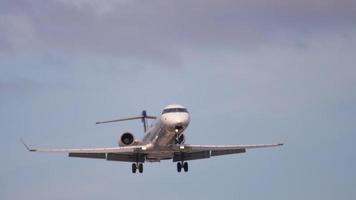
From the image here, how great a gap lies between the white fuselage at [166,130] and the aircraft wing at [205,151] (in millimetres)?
1023

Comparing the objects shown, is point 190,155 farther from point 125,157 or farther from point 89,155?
point 89,155

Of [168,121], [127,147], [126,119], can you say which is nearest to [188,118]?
[168,121]

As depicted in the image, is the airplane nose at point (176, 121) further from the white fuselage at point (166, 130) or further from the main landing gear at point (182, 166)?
the main landing gear at point (182, 166)

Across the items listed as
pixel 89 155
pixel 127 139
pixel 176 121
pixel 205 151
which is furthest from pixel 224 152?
pixel 89 155

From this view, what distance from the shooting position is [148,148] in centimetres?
6250

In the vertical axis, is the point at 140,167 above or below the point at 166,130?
below

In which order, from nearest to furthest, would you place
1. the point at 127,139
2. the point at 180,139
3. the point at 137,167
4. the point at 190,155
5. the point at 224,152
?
the point at 180,139 → the point at 190,155 → the point at 137,167 → the point at 224,152 → the point at 127,139

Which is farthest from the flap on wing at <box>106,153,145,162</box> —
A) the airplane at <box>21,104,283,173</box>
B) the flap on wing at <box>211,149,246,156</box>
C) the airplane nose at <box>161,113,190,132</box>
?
the airplane nose at <box>161,113,190,132</box>

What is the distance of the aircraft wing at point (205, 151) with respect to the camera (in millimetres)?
63000

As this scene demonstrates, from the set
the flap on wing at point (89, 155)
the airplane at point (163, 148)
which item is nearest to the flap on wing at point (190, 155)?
the airplane at point (163, 148)

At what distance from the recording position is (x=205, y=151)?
213 feet

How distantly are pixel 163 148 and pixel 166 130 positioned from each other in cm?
160

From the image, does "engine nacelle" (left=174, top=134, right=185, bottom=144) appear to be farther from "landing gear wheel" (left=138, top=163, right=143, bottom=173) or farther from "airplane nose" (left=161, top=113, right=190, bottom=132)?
"landing gear wheel" (left=138, top=163, right=143, bottom=173)

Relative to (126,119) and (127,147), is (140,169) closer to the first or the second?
(127,147)
